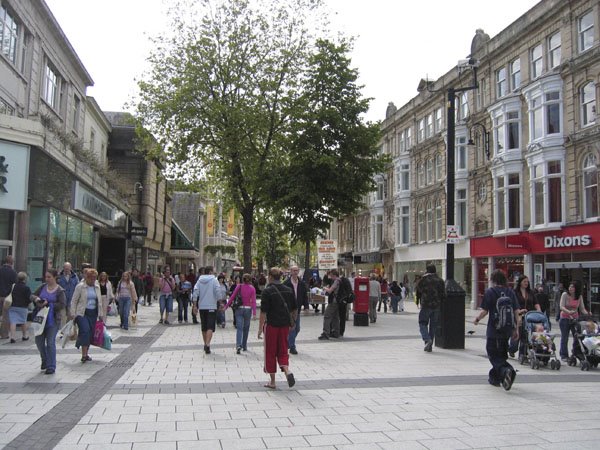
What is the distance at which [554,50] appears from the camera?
26.7m

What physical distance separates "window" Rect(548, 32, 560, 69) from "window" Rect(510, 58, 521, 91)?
2.41 metres

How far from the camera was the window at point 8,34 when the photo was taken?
658 inches

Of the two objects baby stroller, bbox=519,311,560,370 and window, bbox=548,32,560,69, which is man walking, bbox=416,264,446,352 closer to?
baby stroller, bbox=519,311,560,370

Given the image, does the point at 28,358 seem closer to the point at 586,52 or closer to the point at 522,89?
the point at 586,52

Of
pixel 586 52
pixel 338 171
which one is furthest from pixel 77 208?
pixel 586 52

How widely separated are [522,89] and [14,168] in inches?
910

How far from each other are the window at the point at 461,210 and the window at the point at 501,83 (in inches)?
253

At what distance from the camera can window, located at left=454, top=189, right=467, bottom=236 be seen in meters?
35.3

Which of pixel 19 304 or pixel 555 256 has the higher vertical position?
pixel 555 256

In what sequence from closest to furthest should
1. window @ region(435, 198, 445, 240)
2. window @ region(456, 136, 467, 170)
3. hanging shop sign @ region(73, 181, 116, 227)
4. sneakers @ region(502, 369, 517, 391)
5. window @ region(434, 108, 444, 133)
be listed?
sneakers @ region(502, 369, 517, 391)
hanging shop sign @ region(73, 181, 116, 227)
window @ region(456, 136, 467, 170)
window @ region(434, 108, 444, 133)
window @ region(435, 198, 445, 240)

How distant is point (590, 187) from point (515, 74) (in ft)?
27.2

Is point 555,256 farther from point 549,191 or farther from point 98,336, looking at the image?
point 98,336

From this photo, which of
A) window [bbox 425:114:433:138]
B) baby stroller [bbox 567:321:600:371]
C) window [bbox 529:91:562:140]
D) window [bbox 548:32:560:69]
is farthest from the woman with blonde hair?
window [bbox 425:114:433:138]

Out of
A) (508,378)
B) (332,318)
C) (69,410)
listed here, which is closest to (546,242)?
(332,318)
